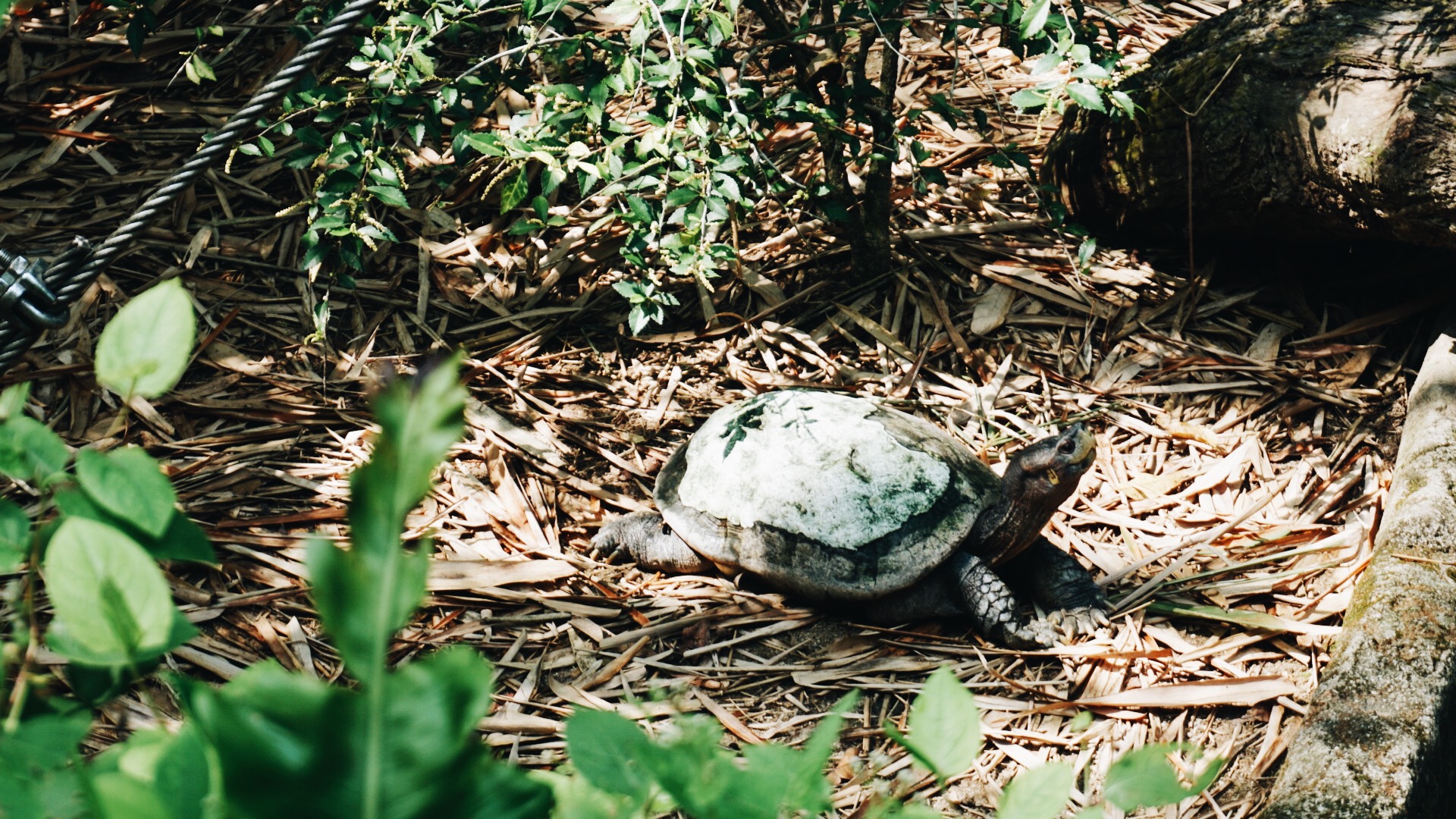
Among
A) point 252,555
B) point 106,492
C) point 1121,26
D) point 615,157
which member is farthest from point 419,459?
point 1121,26

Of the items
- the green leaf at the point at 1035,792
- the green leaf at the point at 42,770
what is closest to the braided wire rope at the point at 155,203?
the green leaf at the point at 42,770

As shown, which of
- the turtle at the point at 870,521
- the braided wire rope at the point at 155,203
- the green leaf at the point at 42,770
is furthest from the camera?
the turtle at the point at 870,521

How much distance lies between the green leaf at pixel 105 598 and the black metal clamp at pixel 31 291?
111cm

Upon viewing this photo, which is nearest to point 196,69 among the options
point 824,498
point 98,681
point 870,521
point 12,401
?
point 824,498

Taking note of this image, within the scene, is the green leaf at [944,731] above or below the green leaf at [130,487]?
below

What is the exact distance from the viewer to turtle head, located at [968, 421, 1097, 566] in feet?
10.3

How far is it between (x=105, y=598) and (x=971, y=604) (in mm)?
2853

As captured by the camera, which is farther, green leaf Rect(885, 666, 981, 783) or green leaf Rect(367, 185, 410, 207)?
green leaf Rect(367, 185, 410, 207)

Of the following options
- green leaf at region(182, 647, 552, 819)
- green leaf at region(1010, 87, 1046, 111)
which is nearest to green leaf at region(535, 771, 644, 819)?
green leaf at region(182, 647, 552, 819)

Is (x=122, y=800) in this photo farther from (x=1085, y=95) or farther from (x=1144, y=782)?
(x=1085, y=95)

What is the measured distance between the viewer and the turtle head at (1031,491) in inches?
124

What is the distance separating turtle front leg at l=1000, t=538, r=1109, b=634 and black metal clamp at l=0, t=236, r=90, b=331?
2711 mm

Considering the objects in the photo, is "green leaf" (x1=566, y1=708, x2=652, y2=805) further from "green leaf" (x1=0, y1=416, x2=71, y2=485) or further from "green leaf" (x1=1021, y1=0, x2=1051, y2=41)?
"green leaf" (x1=1021, y1=0, x2=1051, y2=41)

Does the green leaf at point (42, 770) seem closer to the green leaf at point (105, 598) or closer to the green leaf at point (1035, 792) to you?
the green leaf at point (105, 598)
